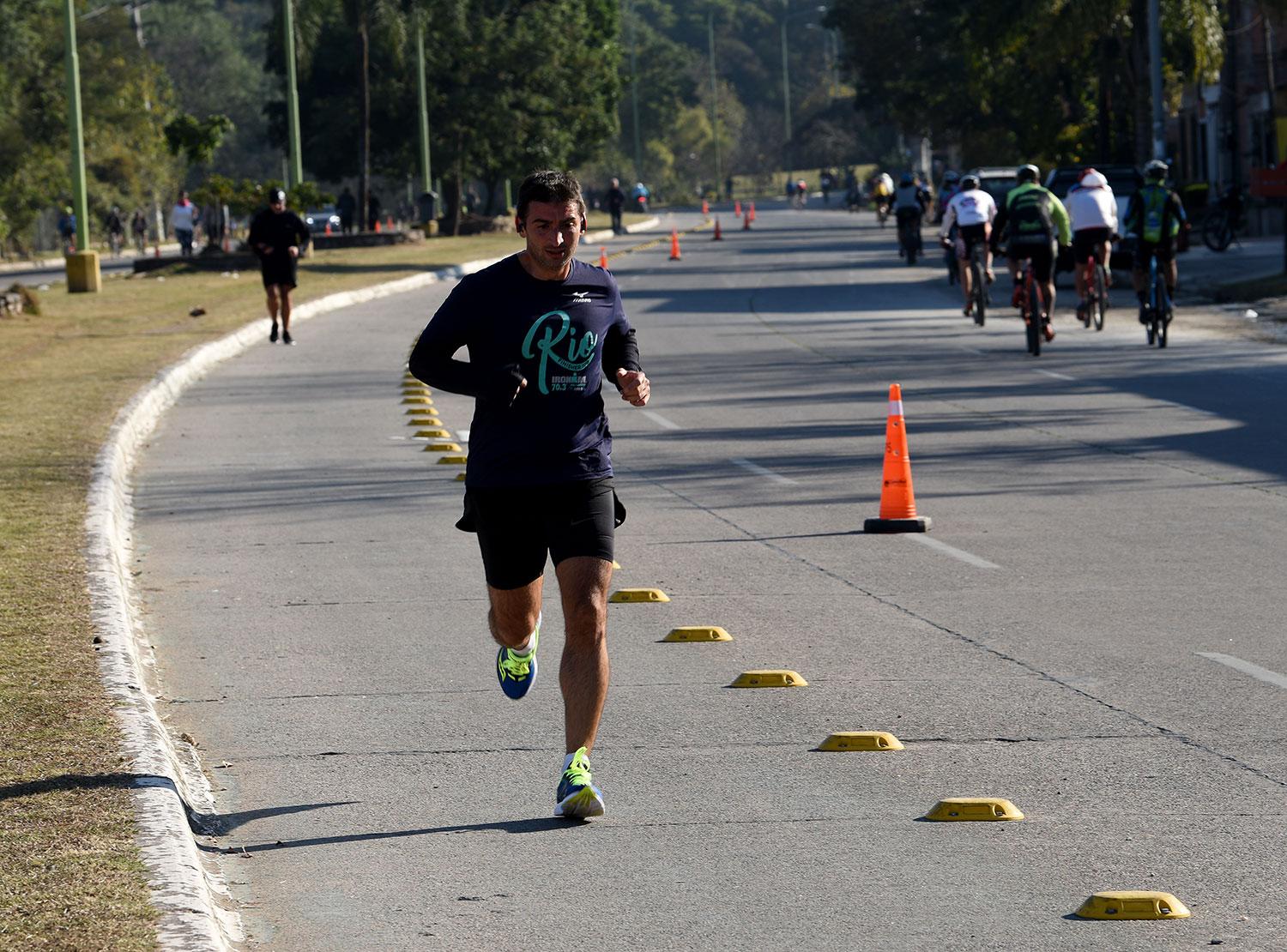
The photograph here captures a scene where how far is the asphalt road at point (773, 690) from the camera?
572 centimetres

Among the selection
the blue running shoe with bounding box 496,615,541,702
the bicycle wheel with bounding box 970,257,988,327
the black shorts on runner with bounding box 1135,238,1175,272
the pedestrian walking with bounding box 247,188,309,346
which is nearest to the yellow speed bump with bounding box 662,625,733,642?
the blue running shoe with bounding box 496,615,541,702

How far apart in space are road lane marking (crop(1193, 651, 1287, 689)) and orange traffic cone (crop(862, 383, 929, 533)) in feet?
11.5

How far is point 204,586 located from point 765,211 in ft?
326

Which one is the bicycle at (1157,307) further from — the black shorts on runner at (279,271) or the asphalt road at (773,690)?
the black shorts on runner at (279,271)

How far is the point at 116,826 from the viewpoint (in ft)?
19.7

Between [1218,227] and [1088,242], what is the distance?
19040 mm

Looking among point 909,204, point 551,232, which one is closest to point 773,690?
point 551,232

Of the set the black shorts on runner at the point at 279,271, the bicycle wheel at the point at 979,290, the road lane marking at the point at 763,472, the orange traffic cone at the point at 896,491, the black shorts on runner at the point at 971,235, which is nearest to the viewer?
the orange traffic cone at the point at 896,491

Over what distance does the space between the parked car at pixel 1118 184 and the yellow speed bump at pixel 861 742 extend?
27.4 metres

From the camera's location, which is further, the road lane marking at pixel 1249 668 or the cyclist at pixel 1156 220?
the cyclist at pixel 1156 220

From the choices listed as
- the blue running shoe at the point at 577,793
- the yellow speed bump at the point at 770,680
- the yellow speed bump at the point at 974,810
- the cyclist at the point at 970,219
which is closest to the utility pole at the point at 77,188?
the cyclist at the point at 970,219

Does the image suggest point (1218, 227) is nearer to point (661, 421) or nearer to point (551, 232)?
point (661, 421)

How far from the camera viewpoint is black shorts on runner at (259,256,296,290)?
1040 inches

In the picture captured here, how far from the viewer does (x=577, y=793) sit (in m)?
6.41
